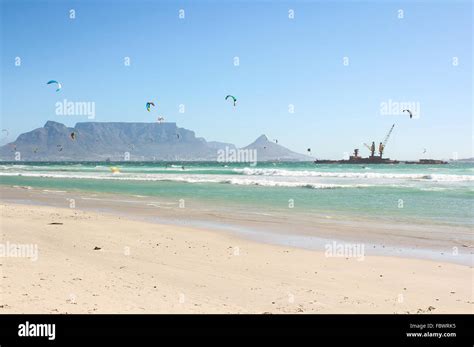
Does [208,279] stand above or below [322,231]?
above

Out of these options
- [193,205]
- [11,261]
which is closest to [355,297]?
[11,261]

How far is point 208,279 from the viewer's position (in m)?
6.76

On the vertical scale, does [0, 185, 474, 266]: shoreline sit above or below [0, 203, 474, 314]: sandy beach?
below

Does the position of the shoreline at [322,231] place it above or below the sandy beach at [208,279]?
below

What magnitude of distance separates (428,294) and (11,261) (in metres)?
6.18

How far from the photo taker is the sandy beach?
536 cm

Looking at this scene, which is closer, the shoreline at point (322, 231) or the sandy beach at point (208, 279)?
the sandy beach at point (208, 279)

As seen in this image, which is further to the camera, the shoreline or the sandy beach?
the shoreline

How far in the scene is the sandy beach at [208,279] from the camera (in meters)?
5.36

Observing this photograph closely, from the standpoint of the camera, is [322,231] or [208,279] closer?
[208,279]
